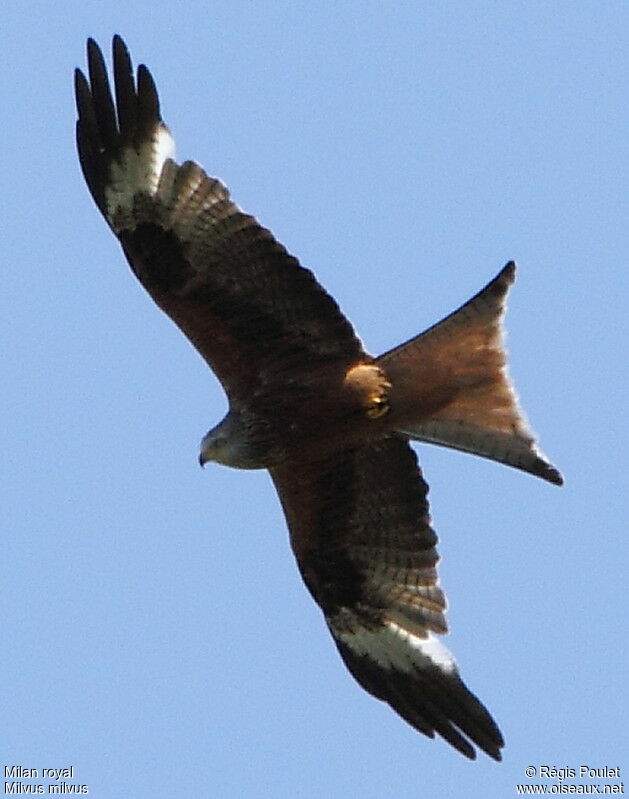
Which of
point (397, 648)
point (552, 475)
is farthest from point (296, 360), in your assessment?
point (397, 648)

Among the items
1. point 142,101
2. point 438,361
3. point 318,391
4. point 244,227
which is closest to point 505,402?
point 438,361

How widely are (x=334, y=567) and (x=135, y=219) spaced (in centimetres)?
208

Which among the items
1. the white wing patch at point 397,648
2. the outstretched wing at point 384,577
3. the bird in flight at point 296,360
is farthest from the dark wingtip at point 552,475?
the white wing patch at point 397,648

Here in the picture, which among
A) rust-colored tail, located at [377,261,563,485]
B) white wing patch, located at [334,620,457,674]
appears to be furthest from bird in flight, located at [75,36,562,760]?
white wing patch, located at [334,620,457,674]

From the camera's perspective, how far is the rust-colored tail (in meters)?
8.37

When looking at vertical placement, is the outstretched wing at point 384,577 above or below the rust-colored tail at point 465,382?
below

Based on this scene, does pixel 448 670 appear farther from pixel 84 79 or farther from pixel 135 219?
pixel 84 79

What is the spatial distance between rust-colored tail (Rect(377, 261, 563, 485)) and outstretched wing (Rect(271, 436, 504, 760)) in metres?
0.39

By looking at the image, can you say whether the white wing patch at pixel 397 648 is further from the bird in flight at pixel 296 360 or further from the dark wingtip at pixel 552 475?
the dark wingtip at pixel 552 475

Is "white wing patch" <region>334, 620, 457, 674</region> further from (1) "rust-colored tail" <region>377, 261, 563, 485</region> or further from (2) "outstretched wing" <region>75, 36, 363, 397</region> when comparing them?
(2) "outstretched wing" <region>75, 36, 363, 397</region>

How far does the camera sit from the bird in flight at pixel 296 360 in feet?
27.6

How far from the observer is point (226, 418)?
28.3 ft

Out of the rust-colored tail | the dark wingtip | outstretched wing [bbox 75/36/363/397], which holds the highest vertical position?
outstretched wing [bbox 75/36/363/397]

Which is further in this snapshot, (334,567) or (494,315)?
(334,567)
